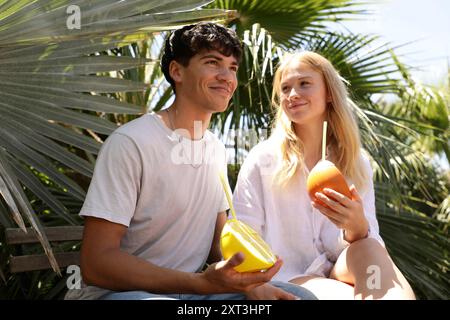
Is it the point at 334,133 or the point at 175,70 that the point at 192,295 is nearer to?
the point at 175,70

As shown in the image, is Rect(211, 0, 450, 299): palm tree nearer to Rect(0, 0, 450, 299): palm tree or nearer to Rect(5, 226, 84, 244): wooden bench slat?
Rect(0, 0, 450, 299): palm tree

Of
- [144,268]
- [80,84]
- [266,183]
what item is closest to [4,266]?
[80,84]

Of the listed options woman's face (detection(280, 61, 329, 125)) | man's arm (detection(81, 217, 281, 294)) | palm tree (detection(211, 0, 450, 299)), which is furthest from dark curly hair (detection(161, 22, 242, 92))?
palm tree (detection(211, 0, 450, 299))

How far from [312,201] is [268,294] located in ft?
1.18

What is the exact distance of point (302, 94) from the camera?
7.64 feet

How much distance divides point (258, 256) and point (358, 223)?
1.58 ft

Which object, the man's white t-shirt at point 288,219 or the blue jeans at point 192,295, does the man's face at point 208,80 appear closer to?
the man's white t-shirt at point 288,219

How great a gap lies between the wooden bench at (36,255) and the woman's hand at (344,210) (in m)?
0.86

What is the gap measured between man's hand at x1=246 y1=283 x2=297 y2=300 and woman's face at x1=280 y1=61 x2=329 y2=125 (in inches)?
32.6

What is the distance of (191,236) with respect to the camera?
1.87 metres

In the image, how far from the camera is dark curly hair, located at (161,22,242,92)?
1.98 m

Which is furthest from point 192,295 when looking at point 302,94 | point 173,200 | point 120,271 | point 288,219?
point 302,94

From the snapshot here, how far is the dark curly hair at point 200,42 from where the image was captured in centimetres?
198

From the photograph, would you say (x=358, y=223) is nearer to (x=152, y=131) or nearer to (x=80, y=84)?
(x=152, y=131)
